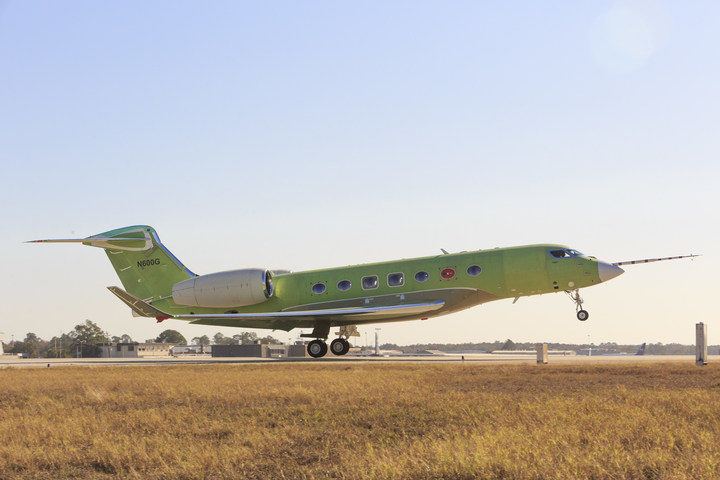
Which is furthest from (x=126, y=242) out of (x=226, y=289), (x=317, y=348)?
(x=317, y=348)

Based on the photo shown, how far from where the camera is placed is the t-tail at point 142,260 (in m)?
42.5

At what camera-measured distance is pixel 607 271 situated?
117 ft

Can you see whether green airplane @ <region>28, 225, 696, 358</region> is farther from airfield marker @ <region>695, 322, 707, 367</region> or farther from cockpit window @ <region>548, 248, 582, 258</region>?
airfield marker @ <region>695, 322, 707, 367</region>

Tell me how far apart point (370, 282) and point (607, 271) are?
1230cm

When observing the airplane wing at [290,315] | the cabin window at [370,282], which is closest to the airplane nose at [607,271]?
the airplane wing at [290,315]

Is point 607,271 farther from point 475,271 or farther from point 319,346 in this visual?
point 319,346

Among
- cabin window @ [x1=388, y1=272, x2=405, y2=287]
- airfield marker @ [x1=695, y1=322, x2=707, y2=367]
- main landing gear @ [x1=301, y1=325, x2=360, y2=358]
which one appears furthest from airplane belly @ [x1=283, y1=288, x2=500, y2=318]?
airfield marker @ [x1=695, y1=322, x2=707, y2=367]

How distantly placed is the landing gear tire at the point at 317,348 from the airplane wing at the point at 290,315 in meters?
1.19

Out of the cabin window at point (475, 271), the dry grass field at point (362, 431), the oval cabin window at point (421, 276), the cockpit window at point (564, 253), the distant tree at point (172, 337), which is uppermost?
the cockpit window at point (564, 253)

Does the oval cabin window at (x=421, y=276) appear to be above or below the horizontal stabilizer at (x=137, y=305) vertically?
above

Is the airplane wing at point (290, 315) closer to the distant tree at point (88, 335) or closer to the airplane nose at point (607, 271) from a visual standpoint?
the airplane nose at point (607, 271)

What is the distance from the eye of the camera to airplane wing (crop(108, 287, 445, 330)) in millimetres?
36812

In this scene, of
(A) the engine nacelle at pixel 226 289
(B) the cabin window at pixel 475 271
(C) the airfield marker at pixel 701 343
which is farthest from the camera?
(A) the engine nacelle at pixel 226 289

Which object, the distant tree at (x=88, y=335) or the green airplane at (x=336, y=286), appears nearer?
the green airplane at (x=336, y=286)
